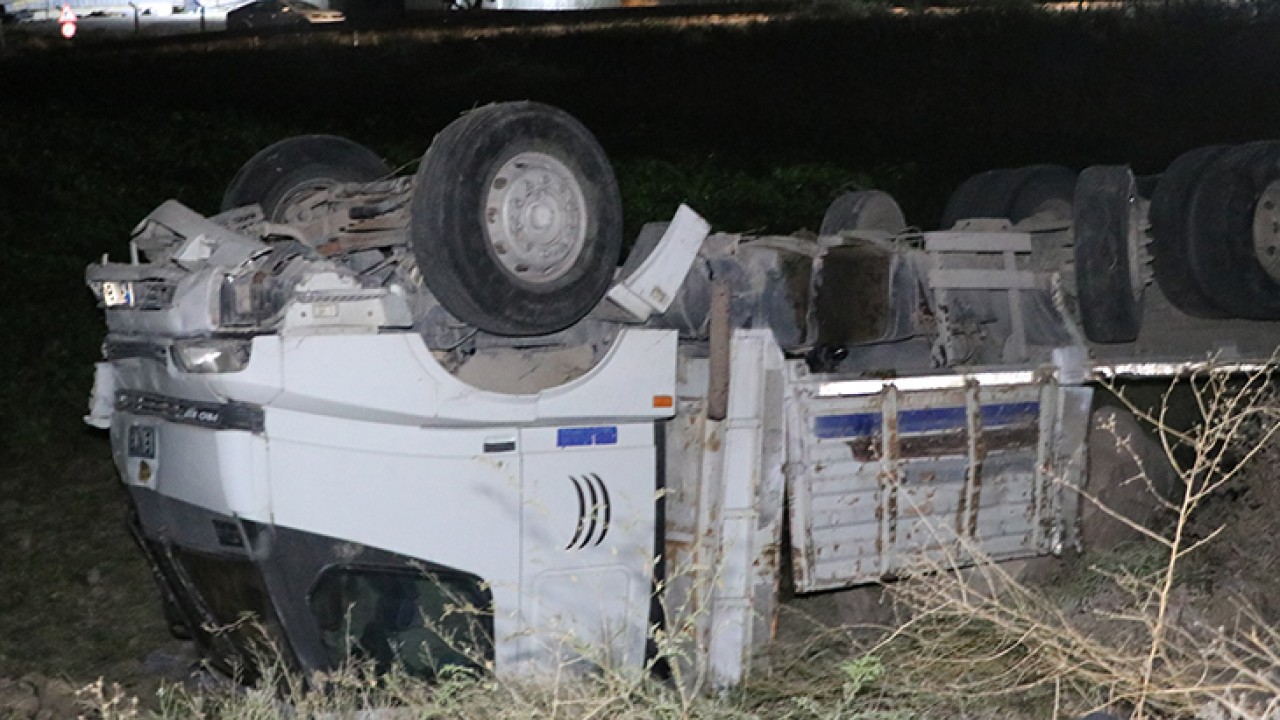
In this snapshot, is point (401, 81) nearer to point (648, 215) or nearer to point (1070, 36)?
point (648, 215)

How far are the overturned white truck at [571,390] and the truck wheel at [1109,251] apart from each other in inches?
0.6

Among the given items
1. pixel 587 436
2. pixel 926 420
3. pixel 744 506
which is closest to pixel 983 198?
pixel 926 420

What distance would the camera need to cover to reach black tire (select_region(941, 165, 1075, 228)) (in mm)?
7691

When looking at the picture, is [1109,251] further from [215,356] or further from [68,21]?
[68,21]

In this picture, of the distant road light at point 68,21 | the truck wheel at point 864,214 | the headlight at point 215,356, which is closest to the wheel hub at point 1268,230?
the truck wheel at point 864,214

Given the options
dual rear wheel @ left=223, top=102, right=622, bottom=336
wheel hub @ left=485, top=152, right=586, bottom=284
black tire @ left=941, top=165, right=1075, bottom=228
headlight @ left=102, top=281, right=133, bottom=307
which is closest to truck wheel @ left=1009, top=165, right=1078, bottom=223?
black tire @ left=941, top=165, right=1075, bottom=228

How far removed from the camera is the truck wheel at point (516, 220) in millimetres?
4887

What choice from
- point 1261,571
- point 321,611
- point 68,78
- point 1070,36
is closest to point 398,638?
point 321,611

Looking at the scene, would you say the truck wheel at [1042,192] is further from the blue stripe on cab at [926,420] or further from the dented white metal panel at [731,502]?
the dented white metal panel at [731,502]

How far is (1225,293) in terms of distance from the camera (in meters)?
6.89

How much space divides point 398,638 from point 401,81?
1208 cm

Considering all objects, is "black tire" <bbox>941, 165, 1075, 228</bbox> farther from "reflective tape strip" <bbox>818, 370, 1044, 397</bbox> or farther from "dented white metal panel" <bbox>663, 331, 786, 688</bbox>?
"dented white metal panel" <bbox>663, 331, 786, 688</bbox>

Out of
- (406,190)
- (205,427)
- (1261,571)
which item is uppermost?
(406,190)

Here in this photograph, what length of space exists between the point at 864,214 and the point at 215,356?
3.64 meters
